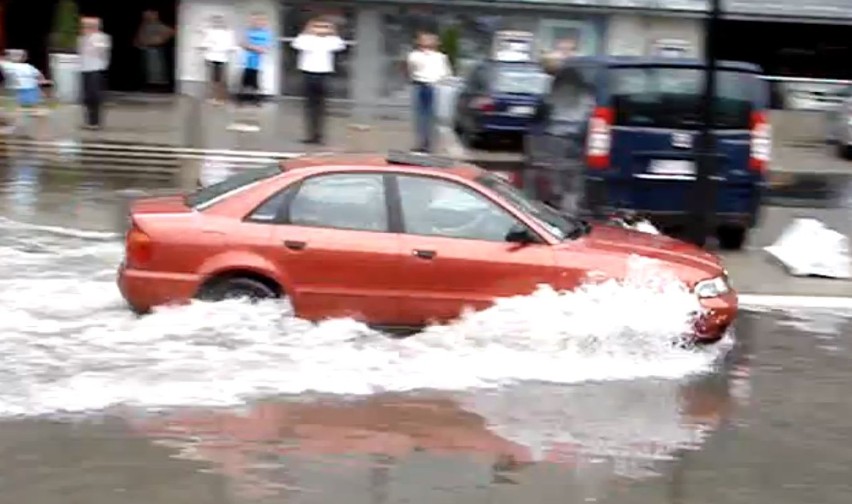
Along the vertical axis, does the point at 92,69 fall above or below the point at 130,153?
above

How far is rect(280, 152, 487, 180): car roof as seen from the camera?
34.5 feet

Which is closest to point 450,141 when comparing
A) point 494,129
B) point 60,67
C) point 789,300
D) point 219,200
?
point 494,129

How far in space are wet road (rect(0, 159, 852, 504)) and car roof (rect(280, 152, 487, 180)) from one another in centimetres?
112

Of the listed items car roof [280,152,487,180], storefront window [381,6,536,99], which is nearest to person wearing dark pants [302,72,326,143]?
storefront window [381,6,536,99]

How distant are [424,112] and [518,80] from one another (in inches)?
121

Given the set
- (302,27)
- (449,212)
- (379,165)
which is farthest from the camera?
(302,27)

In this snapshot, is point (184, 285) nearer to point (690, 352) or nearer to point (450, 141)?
point (690, 352)

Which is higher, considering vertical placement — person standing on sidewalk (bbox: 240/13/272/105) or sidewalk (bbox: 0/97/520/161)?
person standing on sidewalk (bbox: 240/13/272/105)

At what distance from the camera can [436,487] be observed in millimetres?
7430

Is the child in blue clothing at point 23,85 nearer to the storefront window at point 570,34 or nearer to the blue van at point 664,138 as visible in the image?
the storefront window at point 570,34

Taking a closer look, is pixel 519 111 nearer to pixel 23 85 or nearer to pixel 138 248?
pixel 23 85

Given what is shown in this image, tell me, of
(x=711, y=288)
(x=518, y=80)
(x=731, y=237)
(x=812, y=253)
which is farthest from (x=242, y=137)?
(x=711, y=288)

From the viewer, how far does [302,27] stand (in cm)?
2797

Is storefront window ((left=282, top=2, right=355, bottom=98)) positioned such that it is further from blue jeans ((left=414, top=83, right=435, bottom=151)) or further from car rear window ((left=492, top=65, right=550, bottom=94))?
blue jeans ((left=414, top=83, right=435, bottom=151))
